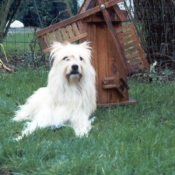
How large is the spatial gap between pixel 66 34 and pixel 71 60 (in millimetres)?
967

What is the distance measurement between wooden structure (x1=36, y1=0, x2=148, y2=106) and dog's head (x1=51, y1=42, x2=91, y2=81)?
0.65m

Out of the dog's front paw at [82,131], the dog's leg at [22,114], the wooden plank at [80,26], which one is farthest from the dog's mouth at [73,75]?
the wooden plank at [80,26]

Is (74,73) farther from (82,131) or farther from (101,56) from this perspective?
(101,56)

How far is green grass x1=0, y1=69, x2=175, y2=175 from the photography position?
419 cm

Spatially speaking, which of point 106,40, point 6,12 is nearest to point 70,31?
point 106,40

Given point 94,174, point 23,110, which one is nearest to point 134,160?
point 94,174

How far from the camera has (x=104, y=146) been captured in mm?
4754

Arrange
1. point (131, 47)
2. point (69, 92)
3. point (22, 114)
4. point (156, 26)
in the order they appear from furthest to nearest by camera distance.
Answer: point (156, 26)
point (131, 47)
point (22, 114)
point (69, 92)

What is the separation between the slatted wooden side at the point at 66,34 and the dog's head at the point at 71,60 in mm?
583

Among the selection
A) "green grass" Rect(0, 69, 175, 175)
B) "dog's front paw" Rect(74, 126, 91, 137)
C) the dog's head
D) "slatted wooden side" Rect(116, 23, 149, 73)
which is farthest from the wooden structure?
"dog's front paw" Rect(74, 126, 91, 137)

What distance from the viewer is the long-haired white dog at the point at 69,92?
18.7 ft

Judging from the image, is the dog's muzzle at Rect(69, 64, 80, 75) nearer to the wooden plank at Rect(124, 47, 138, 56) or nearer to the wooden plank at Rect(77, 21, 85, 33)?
the wooden plank at Rect(77, 21, 85, 33)

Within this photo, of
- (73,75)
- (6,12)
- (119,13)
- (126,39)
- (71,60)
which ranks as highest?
(6,12)

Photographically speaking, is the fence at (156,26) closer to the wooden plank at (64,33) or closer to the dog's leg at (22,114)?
the wooden plank at (64,33)
